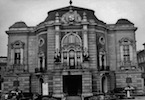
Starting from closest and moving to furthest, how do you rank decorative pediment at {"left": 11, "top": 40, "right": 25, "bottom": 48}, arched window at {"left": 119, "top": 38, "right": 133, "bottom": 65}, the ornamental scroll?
the ornamental scroll
arched window at {"left": 119, "top": 38, "right": 133, "bottom": 65}
decorative pediment at {"left": 11, "top": 40, "right": 25, "bottom": 48}

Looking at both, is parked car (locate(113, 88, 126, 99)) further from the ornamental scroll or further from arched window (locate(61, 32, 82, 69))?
the ornamental scroll

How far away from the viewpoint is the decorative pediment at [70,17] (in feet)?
127

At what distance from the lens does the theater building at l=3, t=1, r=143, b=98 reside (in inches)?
1467

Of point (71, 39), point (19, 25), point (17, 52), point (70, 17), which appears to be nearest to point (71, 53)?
point (71, 39)

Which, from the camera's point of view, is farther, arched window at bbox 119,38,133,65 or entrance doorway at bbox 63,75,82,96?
arched window at bbox 119,38,133,65

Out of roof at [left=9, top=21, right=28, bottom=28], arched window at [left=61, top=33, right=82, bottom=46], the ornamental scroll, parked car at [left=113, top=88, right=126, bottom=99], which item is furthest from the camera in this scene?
roof at [left=9, top=21, right=28, bottom=28]

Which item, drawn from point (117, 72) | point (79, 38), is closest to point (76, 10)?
point (79, 38)

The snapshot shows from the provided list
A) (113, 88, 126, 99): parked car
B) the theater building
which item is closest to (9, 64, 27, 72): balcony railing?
the theater building

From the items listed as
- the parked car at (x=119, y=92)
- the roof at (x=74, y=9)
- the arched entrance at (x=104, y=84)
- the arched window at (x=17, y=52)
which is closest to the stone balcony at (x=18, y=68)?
the arched window at (x=17, y=52)

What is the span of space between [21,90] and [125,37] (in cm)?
1992

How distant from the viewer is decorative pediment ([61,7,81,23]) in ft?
127

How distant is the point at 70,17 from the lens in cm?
3884

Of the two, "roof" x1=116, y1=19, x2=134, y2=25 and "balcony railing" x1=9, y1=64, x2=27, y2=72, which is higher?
"roof" x1=116, y1=19, x2=134, y2=25

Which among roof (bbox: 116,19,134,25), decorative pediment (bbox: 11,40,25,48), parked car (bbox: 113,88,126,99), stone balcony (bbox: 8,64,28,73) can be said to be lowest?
parked car (bbox: 113,88,126,99)
